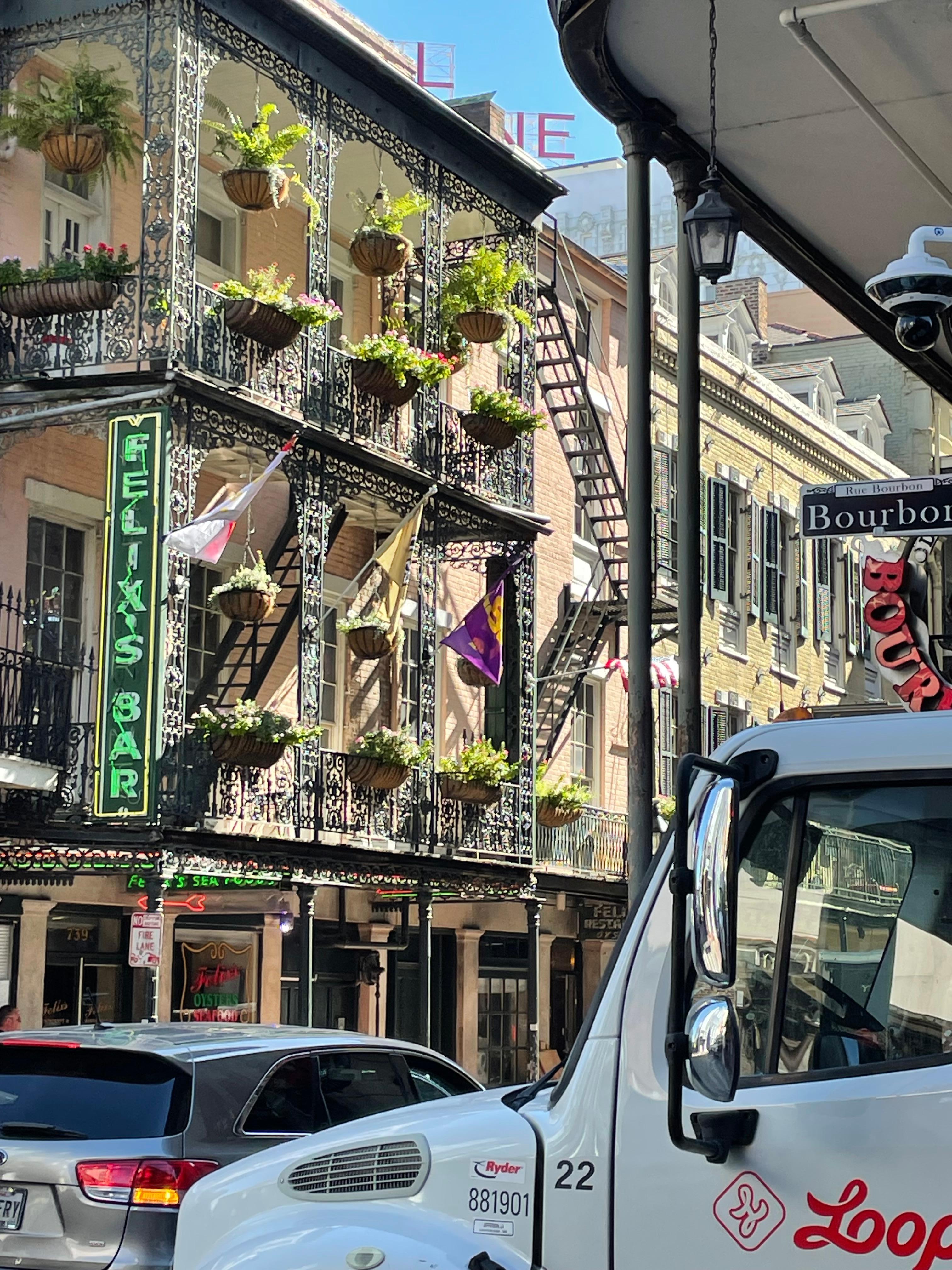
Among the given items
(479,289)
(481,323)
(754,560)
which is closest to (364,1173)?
(481,323)

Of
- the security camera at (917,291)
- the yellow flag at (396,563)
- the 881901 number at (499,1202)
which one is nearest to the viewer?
the 881901 number at (499,1202)

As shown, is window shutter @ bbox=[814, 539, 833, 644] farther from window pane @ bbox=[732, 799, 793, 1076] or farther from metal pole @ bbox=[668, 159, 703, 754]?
window pane @ bbox=[732, 799, 793, 1076]

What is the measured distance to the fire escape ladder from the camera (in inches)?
795

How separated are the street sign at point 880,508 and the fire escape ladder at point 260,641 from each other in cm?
1320

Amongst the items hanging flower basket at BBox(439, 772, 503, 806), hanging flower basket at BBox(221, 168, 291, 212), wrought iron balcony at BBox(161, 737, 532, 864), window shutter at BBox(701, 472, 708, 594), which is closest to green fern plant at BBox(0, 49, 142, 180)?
hanging flower basket at BBox(221, 168, 291, 212)

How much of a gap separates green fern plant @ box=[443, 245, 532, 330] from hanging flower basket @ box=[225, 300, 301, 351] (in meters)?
3.70

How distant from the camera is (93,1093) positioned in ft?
26.7

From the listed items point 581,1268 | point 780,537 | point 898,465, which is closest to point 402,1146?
point 581,1268

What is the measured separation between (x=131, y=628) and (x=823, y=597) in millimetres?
20887

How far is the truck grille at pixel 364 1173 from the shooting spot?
4465 mm

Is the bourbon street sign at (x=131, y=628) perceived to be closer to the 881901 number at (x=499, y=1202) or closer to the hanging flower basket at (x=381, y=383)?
the hanging flower basket at (x=381, y=383)

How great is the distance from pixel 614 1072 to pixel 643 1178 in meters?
0.24

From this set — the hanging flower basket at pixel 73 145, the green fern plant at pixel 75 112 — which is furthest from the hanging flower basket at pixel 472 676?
the hanging flower basket at pixel 73 145

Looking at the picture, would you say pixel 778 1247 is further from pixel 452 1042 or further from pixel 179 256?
pixel 452 1042
